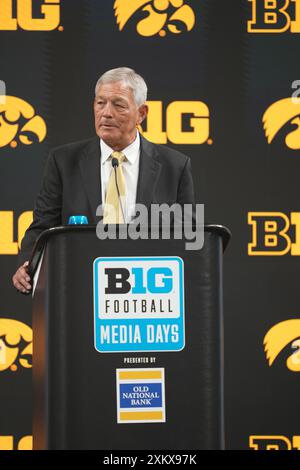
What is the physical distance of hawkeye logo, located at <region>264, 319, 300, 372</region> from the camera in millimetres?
3988

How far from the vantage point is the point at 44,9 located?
13.3 ft

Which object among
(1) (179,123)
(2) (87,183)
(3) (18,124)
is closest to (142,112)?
(2) (87,183)

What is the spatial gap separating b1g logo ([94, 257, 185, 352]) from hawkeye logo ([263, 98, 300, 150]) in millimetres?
2113

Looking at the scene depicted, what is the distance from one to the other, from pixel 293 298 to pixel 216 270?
6.31 ft

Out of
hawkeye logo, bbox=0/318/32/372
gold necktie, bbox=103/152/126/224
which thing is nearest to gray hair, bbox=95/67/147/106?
gold necktie, bbox=103/152/126/224

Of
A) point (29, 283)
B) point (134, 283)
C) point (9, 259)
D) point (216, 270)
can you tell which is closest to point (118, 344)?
point (134, 283)

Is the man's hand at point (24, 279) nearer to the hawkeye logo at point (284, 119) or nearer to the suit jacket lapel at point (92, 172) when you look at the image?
the suit jacket lapel at point (92, 172)

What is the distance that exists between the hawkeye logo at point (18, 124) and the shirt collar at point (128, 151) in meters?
0.99

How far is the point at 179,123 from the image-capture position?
4.05m

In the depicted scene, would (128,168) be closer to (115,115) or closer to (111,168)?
(111,168)

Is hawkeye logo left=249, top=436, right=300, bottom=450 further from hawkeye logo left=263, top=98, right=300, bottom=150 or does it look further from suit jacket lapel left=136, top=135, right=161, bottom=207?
suit jacket lapel left=136, top=135, right=161, bottom=207

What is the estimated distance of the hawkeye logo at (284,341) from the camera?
13.1 ft

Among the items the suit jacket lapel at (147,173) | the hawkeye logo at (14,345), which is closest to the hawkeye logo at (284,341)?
the hawkeye logo at (14,345)

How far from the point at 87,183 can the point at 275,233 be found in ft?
4.37
